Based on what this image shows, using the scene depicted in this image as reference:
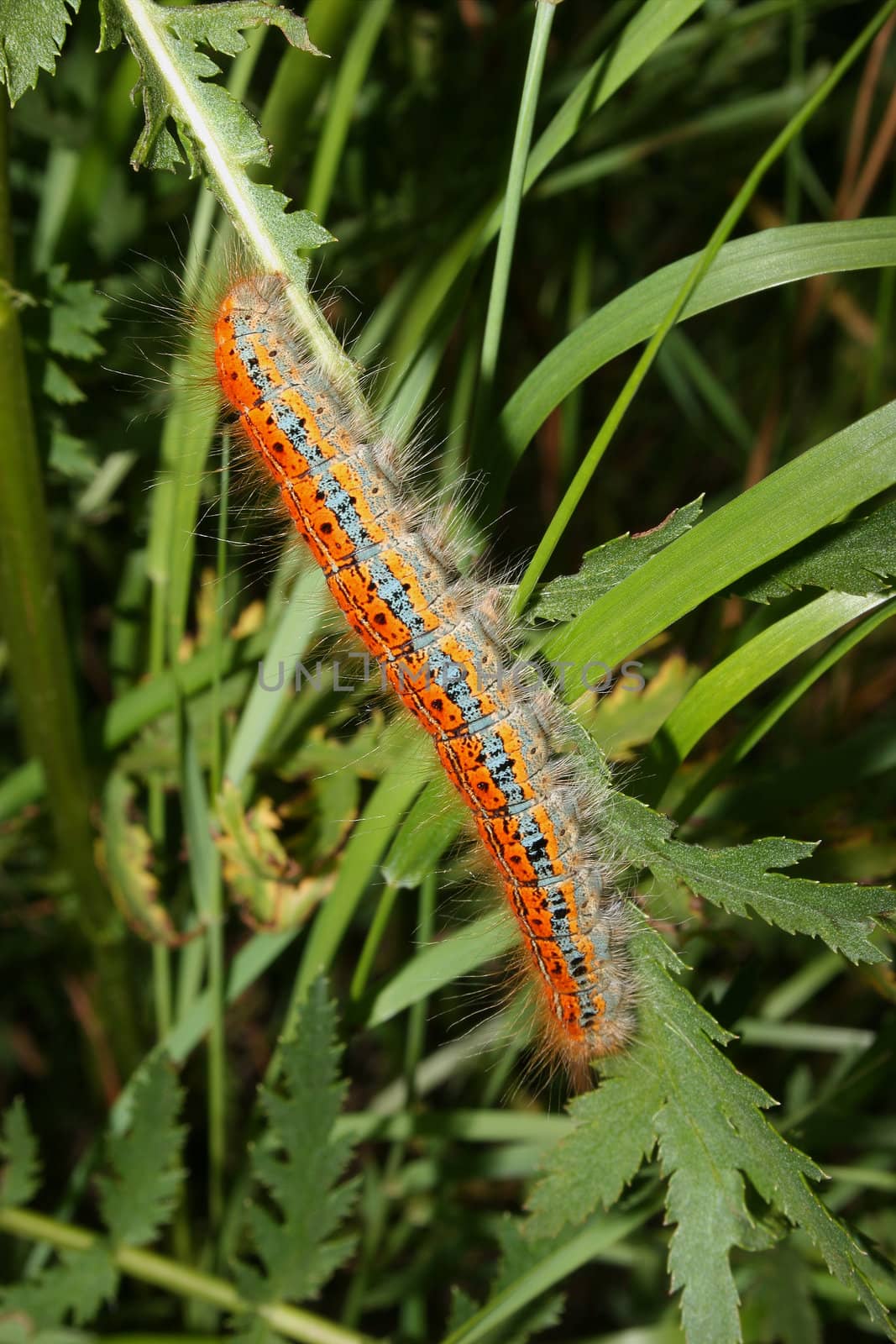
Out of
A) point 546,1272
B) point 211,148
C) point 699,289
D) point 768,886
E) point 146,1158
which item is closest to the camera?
point 768,886

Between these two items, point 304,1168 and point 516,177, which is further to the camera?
point 304,1168

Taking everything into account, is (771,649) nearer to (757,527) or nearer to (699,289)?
(757,527)

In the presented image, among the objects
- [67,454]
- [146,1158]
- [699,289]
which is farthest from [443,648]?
[146,1158]

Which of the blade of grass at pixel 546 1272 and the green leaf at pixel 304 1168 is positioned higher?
the green leaf at pixel 304 1168

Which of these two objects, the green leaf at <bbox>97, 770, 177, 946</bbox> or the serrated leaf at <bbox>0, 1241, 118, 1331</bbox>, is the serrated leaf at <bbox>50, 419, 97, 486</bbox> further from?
the serrated leaf at <bbox>0, 1241, 118, 1331</bbox>

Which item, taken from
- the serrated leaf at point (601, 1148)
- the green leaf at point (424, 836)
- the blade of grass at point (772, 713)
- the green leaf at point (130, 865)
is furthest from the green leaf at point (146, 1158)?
the blade of grass at point (772, 713)

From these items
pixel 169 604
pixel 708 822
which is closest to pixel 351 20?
pixel 169 604

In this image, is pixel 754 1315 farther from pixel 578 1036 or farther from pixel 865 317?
pixel 865 317

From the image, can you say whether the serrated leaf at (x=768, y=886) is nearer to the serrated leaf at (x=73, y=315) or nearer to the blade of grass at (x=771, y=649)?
the blade of grass at (x=771, y=649)
